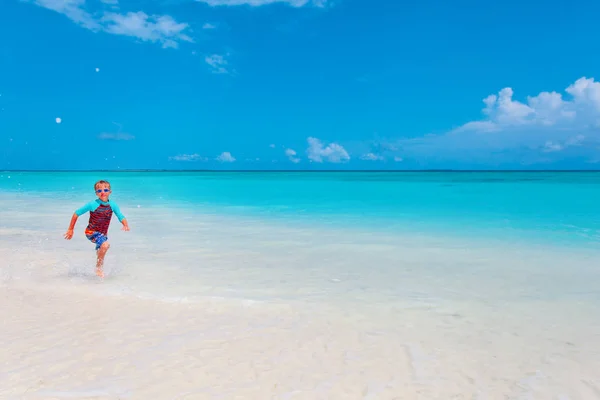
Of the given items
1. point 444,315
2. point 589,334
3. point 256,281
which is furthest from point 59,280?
point 589,334

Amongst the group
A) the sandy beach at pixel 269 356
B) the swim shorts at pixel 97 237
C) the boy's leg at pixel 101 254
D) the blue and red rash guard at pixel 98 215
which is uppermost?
the blue and red rash guard at pixel 98 215

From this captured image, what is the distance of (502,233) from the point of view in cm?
1411

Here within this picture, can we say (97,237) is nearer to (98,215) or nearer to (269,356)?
(98,215)

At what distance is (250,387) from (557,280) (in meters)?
6.49

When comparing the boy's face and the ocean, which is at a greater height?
the boy's face

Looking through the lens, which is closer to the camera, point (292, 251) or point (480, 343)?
point (480, 343)

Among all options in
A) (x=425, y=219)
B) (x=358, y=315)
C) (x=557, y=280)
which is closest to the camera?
(x=358, y=315)

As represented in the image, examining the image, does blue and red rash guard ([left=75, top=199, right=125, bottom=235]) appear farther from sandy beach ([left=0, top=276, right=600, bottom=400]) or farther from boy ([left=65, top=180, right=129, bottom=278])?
sandy beach ([left=0, top=276, right=600, bottom=400])

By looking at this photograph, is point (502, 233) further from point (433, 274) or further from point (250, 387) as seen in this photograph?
point (250, 387)

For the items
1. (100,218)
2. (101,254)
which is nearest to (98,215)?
(100,218)

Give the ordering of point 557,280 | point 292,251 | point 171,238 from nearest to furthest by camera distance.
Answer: point 557,280, point 292,251, point 171,238

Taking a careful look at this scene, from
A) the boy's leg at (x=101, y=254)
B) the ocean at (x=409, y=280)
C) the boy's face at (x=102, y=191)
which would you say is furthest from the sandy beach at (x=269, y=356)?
the boy's face at (x=102, y=191)

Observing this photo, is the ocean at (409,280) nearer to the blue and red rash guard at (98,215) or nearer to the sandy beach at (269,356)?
the sandy beach at (269,356)

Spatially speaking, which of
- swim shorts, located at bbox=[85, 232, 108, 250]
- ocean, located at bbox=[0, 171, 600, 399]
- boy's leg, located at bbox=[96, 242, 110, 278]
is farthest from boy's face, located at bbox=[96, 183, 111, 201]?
ocean, located at bbox=[0, 171, 600, 399]
